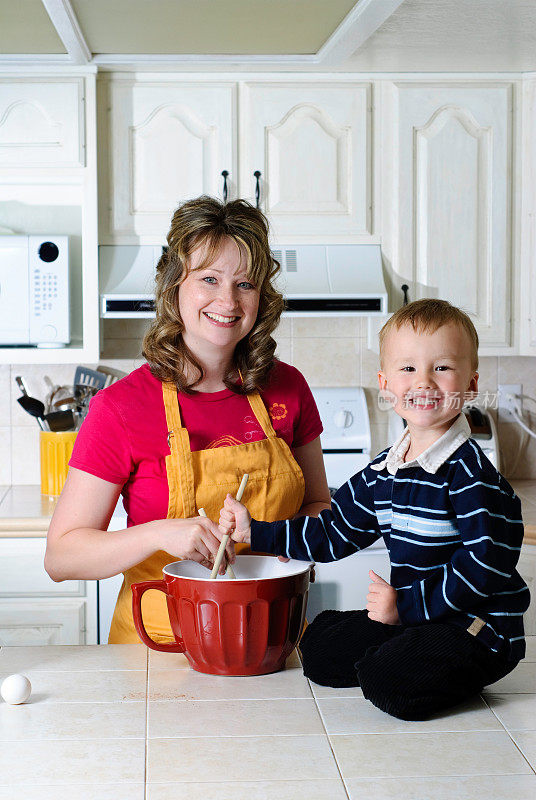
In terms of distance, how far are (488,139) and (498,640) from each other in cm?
202

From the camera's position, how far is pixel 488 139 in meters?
2.67

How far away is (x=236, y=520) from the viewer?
1.13 m

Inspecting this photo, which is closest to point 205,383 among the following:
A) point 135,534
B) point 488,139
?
point 135,534

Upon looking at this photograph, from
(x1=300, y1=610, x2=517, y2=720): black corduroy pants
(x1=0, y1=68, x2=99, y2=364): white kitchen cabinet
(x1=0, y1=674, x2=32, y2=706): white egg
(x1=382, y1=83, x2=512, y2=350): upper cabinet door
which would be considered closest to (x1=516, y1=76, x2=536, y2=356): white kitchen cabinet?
(x1=382, y1=83, x2=512, y2=350): upper cabinet door

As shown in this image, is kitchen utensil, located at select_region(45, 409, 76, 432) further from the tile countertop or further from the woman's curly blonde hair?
the woman's curly blonde hair

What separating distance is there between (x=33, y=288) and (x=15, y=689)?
1783 mm

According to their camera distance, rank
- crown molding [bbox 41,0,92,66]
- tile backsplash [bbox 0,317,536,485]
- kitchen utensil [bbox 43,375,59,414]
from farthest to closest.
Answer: tile backsplash [bbox 0,317,536,485]
kitchen utensil [bbox 43,375,59,414]
crown molding [bbox 41,0,92,66]

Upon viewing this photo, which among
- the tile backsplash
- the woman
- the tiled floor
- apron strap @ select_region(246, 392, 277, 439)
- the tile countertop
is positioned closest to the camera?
the tiled floor

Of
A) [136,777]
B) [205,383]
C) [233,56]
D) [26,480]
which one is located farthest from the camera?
[26,480]

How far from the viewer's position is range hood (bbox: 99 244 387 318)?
101 inches

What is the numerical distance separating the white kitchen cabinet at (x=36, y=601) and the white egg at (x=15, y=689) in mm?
1470

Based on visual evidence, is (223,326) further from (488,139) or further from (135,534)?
(488,139)

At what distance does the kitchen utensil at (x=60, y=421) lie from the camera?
274 cm

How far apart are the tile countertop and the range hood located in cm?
60
